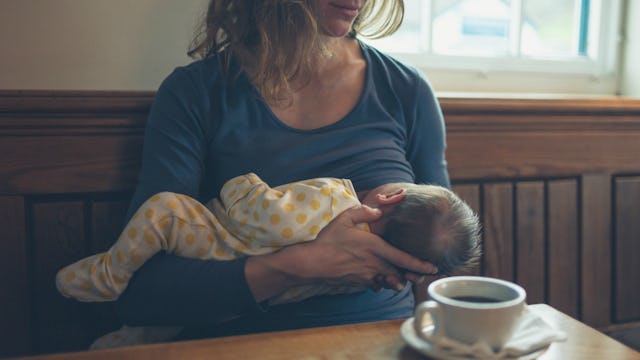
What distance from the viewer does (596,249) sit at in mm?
1665

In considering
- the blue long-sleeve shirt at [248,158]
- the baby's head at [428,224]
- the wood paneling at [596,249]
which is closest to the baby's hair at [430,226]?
the baby's head at [428,224]

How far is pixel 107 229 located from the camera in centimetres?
126

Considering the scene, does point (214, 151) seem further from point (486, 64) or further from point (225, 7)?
point (486, 64)

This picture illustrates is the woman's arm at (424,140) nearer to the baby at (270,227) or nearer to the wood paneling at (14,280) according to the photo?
the baby at (270,227)

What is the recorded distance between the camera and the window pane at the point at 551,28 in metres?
1.90

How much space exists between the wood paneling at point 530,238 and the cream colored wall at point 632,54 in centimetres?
59

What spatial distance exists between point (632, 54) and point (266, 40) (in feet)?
4.40

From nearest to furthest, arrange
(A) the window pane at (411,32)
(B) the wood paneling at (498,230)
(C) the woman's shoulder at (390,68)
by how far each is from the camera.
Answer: (C) the woman's shoulder at (390,68) → (B) the wood paneling at (498,230) → (A) the window pane at (411,32)

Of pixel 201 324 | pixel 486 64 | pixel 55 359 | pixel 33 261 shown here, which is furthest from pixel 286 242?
pixel 486 64

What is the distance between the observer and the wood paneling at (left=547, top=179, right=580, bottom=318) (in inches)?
63.4

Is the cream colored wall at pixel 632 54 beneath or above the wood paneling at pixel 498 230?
above

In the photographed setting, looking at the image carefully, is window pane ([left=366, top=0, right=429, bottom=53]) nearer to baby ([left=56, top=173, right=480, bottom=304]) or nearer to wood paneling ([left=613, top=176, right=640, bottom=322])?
wood paneling ([left=613, top=176, right=640, bottom=322])

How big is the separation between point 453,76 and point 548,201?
0.46 meters

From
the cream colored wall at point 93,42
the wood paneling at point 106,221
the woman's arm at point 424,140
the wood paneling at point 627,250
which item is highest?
the cream colored wall at point 93,42
